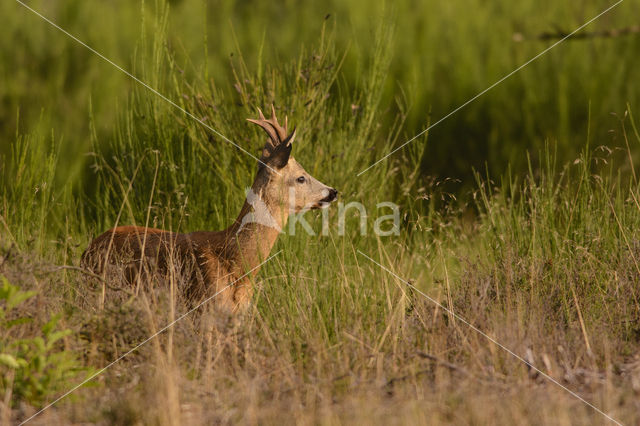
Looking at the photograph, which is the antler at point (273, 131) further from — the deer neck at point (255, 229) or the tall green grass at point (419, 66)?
the tall green grass at point (419, 66)

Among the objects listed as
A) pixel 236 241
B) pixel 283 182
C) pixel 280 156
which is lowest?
pixel 236 241

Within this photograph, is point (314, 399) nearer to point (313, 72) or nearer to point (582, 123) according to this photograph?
point (313, 72)

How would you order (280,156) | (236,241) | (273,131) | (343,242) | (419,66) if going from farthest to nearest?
(419,66) < (273,131) < (280,156) < (236,241) < (343,242)

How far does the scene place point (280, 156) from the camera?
20.2 ft

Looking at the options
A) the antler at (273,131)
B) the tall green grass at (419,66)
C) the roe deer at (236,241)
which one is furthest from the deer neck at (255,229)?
the tall green grass at (419,66)

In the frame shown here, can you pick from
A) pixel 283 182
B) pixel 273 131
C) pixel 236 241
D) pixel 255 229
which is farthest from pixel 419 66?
pixel 236 241

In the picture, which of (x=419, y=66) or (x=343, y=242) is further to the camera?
(x=419, y=66)

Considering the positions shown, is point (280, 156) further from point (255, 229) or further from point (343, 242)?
point (343, 242)

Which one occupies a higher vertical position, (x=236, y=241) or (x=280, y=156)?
(x=280, y=156)

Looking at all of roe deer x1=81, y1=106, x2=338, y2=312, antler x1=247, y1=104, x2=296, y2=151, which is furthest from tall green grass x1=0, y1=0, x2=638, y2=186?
roe deer x1=81, y1=106, x2=338, y2=312

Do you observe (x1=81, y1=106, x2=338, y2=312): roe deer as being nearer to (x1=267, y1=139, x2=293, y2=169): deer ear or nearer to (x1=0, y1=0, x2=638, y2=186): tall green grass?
(x1=267, y1=139, x2=293, y2=169): deer ear

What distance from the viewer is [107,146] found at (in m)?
9.35

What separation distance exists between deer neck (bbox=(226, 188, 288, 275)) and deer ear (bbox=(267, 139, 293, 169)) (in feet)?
0.83

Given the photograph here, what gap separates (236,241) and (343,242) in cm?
101
